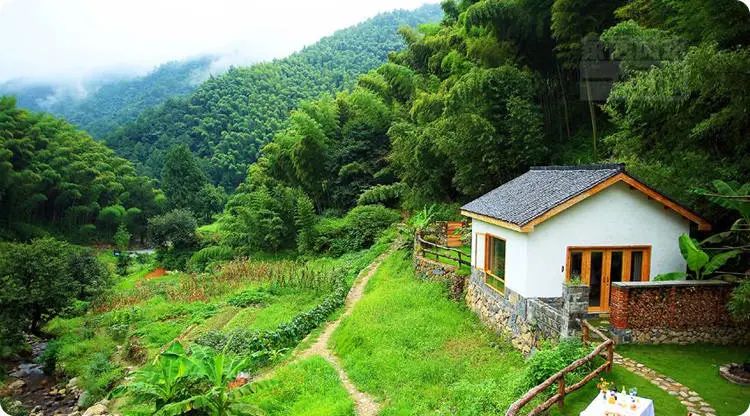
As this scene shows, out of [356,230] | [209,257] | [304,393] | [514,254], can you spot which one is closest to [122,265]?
[209,257]

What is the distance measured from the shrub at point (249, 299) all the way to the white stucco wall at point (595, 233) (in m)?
11.8

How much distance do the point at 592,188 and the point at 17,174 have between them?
46040 mm

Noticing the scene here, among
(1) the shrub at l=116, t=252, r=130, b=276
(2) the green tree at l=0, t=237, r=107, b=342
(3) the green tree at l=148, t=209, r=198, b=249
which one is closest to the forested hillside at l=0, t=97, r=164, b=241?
(1) the shrub at l=116, t=252, r=130, b=276

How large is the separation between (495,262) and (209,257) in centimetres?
2361

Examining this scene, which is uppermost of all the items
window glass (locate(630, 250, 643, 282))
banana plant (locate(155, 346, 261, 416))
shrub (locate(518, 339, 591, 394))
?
window glass (locate(630, 250, 643, 282))

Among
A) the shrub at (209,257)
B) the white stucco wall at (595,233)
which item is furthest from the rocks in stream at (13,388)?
the white stucco wall at (595,233)

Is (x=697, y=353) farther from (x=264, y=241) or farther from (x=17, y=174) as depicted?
(x=17, y=174)

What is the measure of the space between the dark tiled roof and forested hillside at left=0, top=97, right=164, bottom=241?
42562 millimetres

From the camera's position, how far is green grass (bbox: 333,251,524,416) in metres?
8.71

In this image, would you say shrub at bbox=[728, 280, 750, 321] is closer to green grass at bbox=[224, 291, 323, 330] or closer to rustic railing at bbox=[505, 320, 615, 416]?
rustic railing at bbox=[505, 320, 615, 416]

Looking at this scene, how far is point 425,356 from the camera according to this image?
35.9 feet

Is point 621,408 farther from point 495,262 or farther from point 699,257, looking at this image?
point 495,262

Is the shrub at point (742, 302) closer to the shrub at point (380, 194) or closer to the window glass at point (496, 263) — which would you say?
the window glass at point (496, 263)

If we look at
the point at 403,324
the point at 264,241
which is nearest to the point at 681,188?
the point at 403,324
